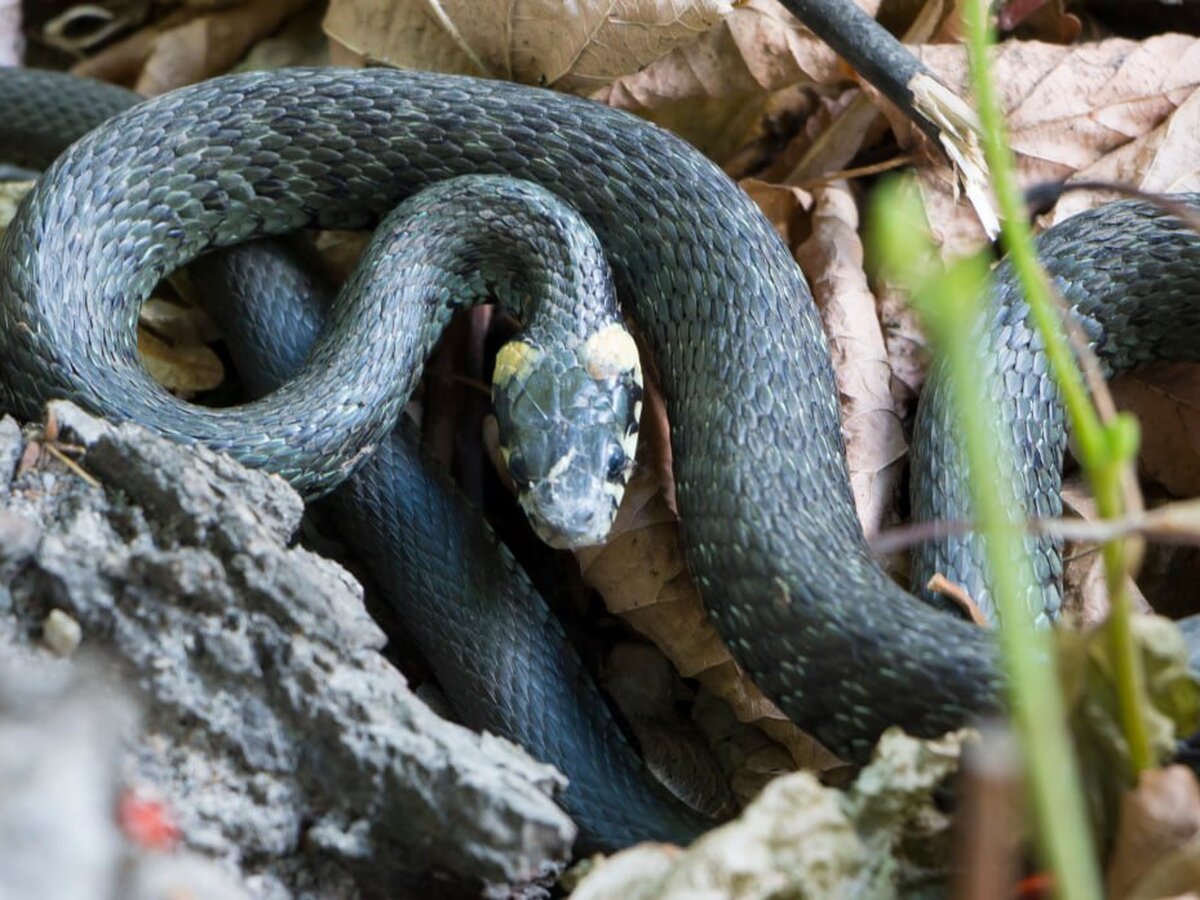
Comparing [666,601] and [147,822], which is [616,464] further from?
[147,822]

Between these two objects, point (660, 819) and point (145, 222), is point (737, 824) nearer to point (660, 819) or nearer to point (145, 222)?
point (660, 819)

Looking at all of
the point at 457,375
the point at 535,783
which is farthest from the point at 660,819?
the point at 457,375

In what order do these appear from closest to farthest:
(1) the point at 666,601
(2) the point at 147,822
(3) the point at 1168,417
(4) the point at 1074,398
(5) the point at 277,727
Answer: (4) the point at 1074,398
(2) the point at 147,822
(5) the point at 277,727
(1) the point at 666,601
(3) the point at 1168,417

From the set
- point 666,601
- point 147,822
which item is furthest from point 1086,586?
point 147,822

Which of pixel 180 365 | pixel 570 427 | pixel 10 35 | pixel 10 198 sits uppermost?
pixel 10 35

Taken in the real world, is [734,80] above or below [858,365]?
above

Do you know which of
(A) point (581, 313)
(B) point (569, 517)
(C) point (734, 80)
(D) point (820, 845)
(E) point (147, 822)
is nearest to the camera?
(E) point (147, 822)

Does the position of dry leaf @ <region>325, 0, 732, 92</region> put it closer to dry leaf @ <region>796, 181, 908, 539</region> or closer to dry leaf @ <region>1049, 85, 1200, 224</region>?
dry leaf @ <region>796, 181, 908, 539</region>

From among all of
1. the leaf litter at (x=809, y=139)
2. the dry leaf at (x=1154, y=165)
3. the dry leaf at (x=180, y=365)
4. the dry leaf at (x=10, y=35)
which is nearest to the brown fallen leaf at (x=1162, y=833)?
the leaf litter at (x=809, y=139)
